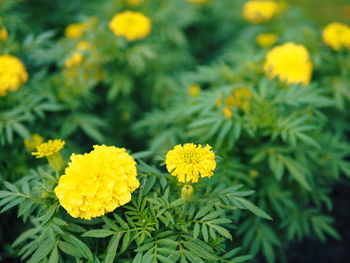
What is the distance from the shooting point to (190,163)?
1.48 m

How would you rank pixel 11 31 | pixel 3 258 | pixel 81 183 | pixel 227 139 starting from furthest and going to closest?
pixel 11 31 < pixel 227 139 < pixel 3 258 < pixel 81 183

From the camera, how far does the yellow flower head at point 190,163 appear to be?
147 cm

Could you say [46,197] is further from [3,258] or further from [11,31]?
[11,31]

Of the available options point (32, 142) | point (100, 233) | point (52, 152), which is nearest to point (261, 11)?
point (32, 142)

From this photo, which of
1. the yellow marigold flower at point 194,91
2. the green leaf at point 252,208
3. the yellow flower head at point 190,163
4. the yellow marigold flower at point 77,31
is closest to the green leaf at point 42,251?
the yellow flower head at point 190,163

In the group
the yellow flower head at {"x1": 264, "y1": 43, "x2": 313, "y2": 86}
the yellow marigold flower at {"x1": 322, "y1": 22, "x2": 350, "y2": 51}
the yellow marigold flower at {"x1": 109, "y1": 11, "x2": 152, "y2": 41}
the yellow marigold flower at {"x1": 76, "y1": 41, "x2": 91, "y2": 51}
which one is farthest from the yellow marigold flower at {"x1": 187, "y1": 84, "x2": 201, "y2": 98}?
the yellow marigold flower at {"x1": 322, "y1": 22, "x2": 350, "y2": 51}

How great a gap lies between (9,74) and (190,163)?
1748 millimetres

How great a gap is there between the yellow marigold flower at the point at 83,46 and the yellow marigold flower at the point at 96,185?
1.88m

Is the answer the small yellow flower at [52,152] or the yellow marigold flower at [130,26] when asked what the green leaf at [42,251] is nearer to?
the small yellow flower at [52,152]

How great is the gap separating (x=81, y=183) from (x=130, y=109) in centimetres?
200

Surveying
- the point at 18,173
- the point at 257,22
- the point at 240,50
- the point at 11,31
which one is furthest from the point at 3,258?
the point at 257,22

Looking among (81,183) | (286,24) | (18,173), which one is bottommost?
(18,173)

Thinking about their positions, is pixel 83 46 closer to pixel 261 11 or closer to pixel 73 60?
pixel 73 60

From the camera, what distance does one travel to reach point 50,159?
1.71 metres
